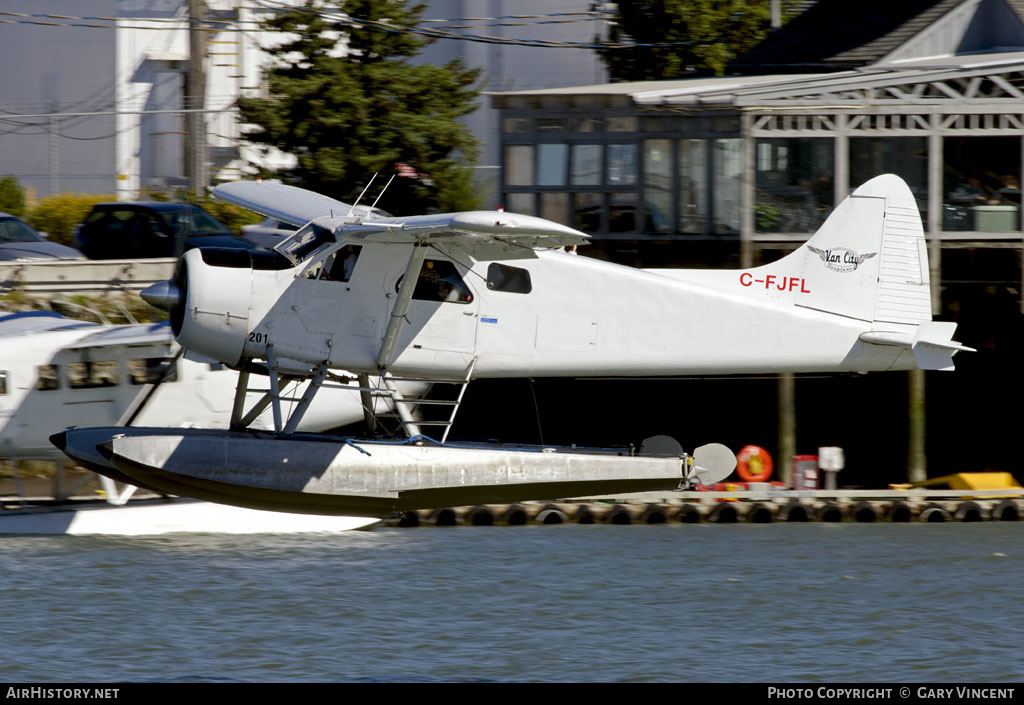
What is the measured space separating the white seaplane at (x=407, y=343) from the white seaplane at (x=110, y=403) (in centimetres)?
216

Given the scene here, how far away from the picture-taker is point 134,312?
19766mm

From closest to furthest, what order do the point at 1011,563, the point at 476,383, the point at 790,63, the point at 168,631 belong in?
the point at 168,631
the point at 1011,563
the point at 476,383
the point at 790,63

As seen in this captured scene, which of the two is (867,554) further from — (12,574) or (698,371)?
(12,574)

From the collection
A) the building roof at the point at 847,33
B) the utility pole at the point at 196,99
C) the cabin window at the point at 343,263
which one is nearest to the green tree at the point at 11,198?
the utility pole at the point at 196,99

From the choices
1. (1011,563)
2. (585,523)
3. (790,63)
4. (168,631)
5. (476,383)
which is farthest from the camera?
(790,63)

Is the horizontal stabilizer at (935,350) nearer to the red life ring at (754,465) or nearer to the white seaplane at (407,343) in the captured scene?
the white seaplane at (407,343)

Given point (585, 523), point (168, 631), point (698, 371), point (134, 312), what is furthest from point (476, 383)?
point (168, 631)

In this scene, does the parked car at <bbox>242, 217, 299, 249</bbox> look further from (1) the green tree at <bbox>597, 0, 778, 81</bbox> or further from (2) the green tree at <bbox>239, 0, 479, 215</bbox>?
(1) the green tree at <bbox>597, 0, 778, 81</bbox>

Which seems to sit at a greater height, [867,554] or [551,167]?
[551,167]

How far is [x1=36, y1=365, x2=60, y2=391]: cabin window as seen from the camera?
15.3m

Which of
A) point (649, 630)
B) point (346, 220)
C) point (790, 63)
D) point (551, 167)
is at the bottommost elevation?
point (649, 630)

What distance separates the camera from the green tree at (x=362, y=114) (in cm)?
2525

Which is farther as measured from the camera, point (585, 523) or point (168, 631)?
point (585, 523)

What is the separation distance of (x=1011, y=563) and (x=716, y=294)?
5.31m
